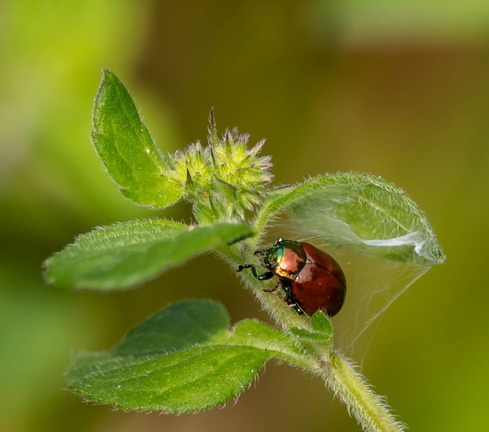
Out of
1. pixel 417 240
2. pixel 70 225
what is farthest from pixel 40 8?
pixel 417 240

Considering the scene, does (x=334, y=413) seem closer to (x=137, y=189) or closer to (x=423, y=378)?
(x=423, y=378)

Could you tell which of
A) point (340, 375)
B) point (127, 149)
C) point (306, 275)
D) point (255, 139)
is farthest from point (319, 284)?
point (255, 139)

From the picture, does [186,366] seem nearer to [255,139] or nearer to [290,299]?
[290,299]

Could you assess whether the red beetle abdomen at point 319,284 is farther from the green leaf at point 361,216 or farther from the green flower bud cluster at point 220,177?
the green flower bud cluster at point 220,177

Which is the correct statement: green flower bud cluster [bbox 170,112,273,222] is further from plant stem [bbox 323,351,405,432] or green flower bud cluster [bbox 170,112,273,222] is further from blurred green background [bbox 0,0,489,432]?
blurred green background [bbox 0,0,489,432]

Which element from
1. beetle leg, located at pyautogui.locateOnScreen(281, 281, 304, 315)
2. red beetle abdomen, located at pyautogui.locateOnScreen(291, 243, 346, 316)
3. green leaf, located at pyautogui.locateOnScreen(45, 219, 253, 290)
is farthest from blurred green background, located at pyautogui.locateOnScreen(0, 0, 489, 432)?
green leaf, located at pyautogui.locateOnScreen(45, 219, 253, 290)

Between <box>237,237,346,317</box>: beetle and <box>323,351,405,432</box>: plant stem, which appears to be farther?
<box>237,237,346,317</box>: beetle
